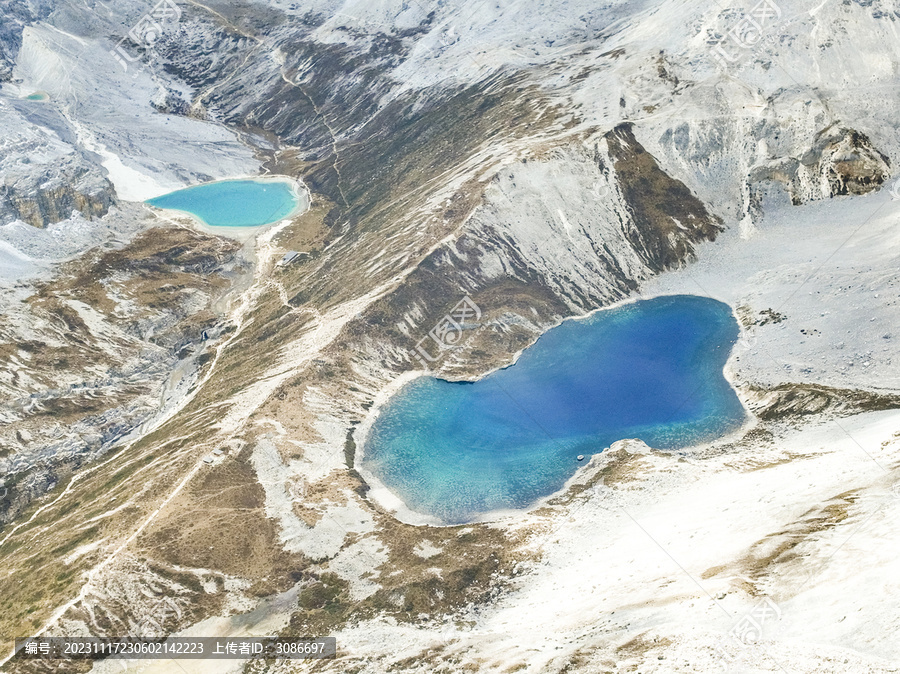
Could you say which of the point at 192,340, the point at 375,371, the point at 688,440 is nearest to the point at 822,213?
the point at 688,440

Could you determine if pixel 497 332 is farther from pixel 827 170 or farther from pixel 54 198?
pixel 54 198

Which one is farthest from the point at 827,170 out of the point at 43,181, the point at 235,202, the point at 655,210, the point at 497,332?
the point at 43,181

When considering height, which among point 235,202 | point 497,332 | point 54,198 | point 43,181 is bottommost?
point 497,332

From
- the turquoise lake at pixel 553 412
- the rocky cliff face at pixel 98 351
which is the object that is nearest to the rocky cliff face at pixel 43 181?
the rocky cliff face at pixel 98 351

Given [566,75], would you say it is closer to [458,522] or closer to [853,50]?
[853,50]

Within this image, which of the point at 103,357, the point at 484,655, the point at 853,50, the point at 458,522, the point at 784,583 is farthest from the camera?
the point at 853,50

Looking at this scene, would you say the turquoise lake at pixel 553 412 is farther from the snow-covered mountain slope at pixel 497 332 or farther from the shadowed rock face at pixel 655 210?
the shadowed rock face at pixel 655 210

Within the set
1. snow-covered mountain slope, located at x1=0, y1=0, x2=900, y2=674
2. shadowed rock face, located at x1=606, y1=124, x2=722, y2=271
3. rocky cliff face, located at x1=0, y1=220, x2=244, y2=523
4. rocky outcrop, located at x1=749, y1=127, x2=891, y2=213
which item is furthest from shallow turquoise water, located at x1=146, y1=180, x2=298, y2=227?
rocky outcrop, located at x1=749, y1=127, x2=891, y2=213
